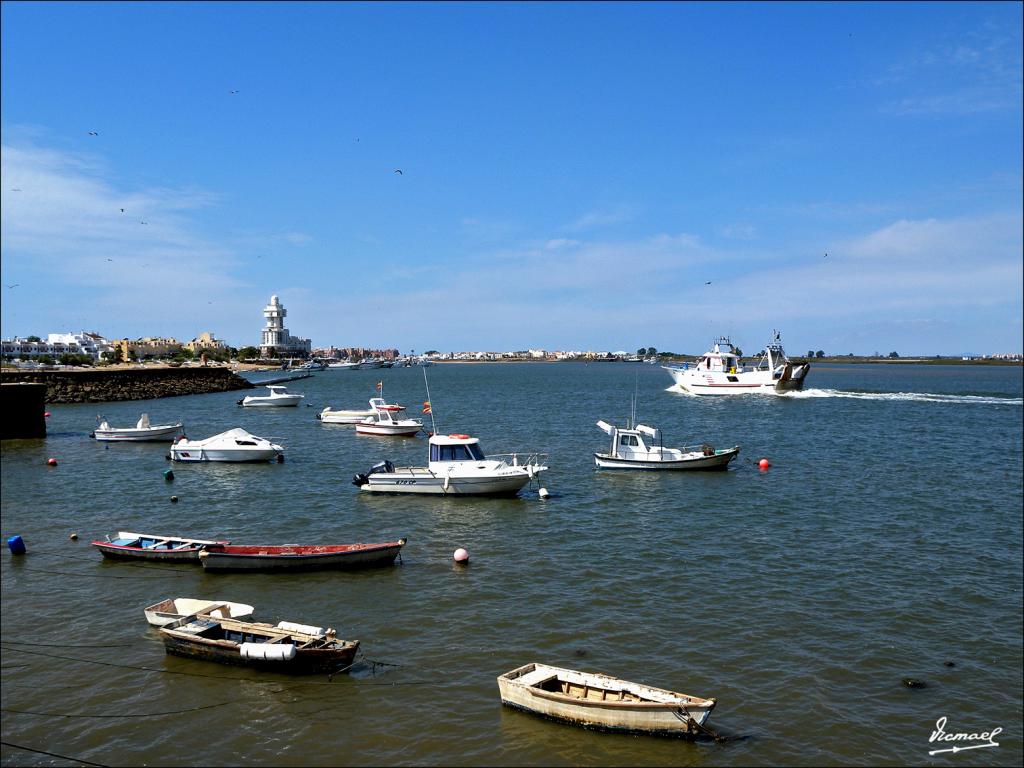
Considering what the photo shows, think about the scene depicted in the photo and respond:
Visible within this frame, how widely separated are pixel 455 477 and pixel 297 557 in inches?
481

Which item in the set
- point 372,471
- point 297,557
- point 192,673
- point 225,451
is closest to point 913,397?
point 372,471

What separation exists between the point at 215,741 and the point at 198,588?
28.6 feet

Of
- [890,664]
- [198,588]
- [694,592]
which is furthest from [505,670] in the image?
[198,588]

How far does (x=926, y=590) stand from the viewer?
2134 cm

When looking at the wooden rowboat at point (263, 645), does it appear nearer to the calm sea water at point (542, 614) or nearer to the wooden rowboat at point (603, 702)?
the calm sea water at point (542, 614)

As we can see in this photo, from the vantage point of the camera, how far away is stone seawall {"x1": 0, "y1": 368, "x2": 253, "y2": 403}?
278ft

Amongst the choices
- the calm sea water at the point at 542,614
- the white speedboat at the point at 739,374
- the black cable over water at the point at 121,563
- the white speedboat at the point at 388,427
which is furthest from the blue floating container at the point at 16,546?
the white speedboat at the point at 739,374

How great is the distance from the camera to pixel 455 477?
3353cm

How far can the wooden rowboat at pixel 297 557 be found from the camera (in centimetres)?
2205

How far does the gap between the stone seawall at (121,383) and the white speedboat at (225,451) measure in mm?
44632

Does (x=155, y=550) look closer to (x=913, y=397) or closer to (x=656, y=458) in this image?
(x=656, y=458)

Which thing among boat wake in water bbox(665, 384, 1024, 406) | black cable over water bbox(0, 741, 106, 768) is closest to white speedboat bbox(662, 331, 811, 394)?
boat wake in water bbox(665, 384, 1024, 406)

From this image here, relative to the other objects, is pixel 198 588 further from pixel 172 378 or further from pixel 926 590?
pixel 172 378

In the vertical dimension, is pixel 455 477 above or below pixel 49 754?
above
